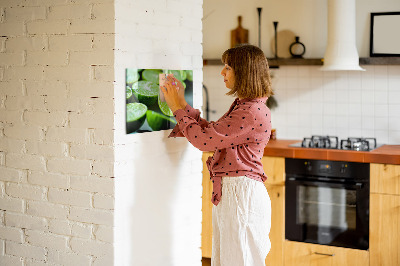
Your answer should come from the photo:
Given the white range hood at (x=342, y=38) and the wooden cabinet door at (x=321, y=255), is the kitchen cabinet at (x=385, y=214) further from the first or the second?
the white range hood at (x=342, y=38)

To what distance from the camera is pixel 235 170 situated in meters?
2.72

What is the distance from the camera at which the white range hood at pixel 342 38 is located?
4285mm

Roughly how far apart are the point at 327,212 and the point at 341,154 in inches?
17.6

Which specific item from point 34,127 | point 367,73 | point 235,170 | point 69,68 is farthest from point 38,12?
point 367,73

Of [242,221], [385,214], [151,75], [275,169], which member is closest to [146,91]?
[151,75]

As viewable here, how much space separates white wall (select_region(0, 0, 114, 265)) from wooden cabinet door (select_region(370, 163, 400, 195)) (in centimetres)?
201

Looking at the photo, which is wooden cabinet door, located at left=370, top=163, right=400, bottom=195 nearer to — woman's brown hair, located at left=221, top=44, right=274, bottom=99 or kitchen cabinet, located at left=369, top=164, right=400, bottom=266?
kitchen cabinet, located at left=369, top=164, right=400, bottom=266

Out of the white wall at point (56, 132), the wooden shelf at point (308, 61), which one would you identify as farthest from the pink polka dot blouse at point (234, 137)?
the wooden shelf at point (308, 61)

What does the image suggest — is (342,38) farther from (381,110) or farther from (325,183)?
(325,183)

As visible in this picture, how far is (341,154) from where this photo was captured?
398 cm

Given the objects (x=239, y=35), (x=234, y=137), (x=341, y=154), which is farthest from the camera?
(x=239, y=35)

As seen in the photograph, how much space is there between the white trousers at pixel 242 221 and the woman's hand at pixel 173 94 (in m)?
0.42

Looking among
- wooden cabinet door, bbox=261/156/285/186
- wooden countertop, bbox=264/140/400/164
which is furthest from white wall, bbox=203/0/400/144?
wooden cabinet door, bbox=261/156/285/186

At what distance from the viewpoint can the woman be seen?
265 centimetres
